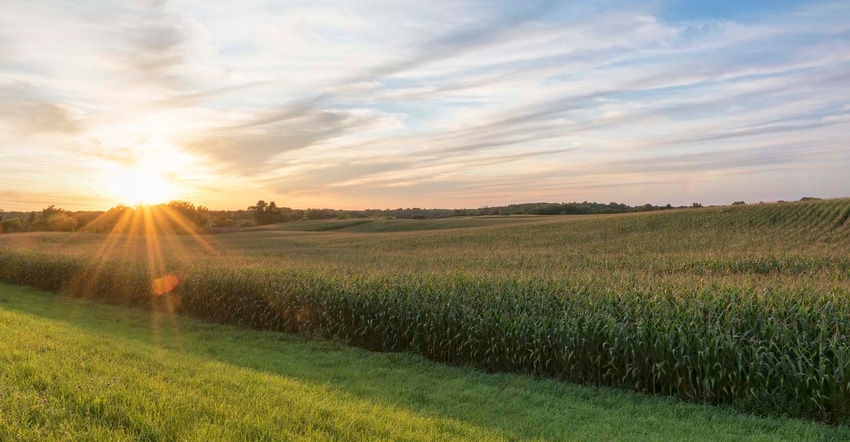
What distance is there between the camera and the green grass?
514 cm

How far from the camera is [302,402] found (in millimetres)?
6266

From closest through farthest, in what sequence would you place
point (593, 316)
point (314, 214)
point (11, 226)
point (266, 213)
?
point (593, 316), point (11, 226), point (266, 213), point (314, 214)

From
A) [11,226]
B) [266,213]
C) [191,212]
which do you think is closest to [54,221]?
[11,226]

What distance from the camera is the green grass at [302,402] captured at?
5137mm

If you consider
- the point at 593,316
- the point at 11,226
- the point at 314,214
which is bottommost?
the point at 593,316

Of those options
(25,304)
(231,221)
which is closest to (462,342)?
(25,304)

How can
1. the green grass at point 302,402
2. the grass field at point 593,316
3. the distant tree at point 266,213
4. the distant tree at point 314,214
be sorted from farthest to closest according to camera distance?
the distant tree at point 314,214
the distant tree at point 266,213
the grass field at point 593,316
the green grass at point 302,402

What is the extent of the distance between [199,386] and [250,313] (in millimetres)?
8819

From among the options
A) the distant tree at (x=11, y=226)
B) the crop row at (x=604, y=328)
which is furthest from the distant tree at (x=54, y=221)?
the crop row at (x=604, y=328)

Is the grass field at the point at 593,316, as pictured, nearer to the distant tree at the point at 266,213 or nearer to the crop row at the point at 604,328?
the crop row at the point at 604,328

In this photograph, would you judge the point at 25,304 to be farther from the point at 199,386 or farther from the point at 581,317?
the point at 581,317

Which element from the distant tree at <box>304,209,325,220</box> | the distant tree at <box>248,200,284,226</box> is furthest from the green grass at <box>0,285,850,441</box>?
the distant tree at <box>304,209,325,220</box>

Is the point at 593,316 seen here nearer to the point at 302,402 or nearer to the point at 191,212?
the point at 302,402

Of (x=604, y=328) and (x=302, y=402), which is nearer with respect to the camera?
(x=302, y=402)
